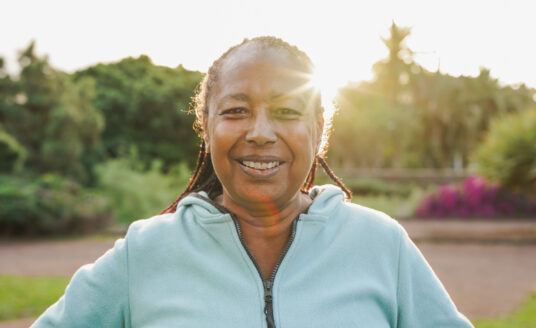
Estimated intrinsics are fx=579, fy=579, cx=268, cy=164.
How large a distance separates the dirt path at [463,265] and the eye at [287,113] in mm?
4660

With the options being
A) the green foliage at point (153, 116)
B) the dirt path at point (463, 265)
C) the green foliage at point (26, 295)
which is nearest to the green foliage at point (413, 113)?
the green foliage at point (153, 116)

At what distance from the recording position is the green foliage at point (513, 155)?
12945 mm

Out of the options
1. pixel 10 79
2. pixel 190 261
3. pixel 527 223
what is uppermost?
pixel 10 79

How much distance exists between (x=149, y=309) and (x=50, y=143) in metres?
19.0

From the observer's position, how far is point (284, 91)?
66.5 inches

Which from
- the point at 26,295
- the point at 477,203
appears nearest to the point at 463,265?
the point at 26,295

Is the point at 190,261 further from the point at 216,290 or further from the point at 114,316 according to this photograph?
the point at 114,316

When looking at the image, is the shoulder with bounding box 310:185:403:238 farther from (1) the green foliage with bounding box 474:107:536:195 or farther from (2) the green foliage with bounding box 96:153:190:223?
(2) the green foliage with bounding box 96:153:190:223

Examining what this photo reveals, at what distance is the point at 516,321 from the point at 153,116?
22.7 m

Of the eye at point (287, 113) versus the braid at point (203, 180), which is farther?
the braid at point (203, 180)

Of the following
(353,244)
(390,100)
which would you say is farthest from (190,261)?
(390,100)

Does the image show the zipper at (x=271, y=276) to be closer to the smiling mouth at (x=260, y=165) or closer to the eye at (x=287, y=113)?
the smiling mouth at (x=260, y=165)

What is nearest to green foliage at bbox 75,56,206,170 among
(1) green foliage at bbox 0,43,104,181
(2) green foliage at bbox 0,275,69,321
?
(1) green foliage at bbox 0,43,104,181

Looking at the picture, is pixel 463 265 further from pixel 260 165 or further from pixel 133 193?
pixel 133 193
